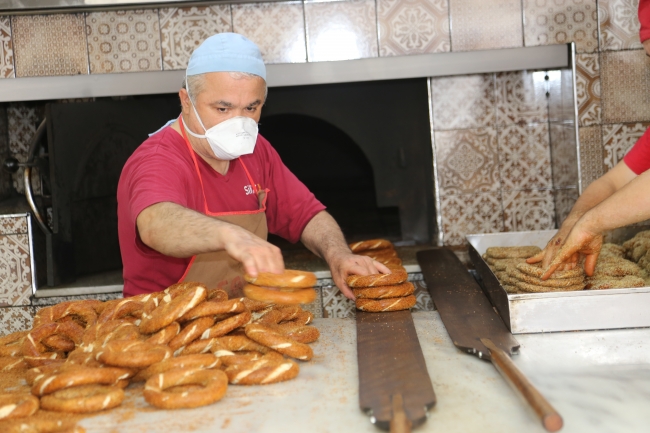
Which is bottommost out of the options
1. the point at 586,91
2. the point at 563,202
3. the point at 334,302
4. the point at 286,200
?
the point at 334,302

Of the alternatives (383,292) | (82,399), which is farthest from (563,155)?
(82,399)

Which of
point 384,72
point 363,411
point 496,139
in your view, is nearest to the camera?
point 363,411

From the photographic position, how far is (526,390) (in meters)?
1.43

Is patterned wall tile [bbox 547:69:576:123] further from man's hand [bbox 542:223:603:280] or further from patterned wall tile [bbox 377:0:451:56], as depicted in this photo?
man's hand [bbox 542:223:603:280]

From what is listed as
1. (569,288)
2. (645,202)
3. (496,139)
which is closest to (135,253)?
(569,288)

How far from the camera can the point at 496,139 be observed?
3.91 metres

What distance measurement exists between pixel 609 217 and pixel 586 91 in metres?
1.81

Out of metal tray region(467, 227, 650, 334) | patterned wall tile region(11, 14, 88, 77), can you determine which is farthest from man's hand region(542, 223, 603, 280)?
patterned wall tile region(11, 14, 88, 77)

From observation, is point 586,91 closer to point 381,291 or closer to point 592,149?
point 592,149

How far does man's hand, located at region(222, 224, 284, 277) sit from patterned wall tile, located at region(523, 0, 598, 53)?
2.48 m

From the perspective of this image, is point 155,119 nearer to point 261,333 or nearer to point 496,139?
point 496,139

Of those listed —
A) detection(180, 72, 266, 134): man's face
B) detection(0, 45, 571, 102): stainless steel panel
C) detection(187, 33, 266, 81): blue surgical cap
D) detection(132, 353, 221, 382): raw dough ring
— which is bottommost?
detection(132, 353, 221, 382): raw dough ring

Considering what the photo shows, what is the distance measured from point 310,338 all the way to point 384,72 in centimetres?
203

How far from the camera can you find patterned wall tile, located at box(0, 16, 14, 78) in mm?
3691
